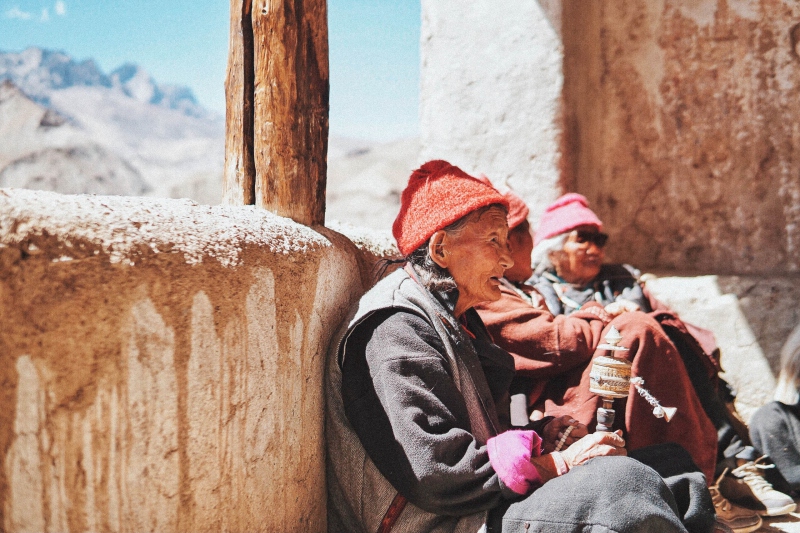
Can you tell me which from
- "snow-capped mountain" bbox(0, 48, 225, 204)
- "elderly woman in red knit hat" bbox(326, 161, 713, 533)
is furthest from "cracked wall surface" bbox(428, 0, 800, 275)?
"snow-capped mountain" bbox(0, 48, 225, 204)

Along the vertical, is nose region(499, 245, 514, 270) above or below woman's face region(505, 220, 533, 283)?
above

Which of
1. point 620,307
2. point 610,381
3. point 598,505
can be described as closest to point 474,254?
point 610,381

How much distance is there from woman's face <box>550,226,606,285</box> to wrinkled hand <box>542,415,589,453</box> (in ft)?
4.37

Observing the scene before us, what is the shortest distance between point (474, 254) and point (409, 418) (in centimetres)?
60

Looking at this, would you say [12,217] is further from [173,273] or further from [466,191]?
[466,191]

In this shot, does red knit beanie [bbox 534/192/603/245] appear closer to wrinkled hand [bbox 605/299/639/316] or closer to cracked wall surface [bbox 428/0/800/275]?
cracked wall surface [bbox 428/0/800/275]

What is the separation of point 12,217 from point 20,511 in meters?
0.51

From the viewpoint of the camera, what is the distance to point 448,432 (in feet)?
5.59

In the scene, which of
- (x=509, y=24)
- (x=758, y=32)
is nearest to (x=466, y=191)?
(x=509, y=24)

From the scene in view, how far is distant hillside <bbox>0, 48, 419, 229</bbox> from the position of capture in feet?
65.4

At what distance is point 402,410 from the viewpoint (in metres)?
1.67

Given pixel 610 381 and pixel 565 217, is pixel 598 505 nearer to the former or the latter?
pixel 610 381

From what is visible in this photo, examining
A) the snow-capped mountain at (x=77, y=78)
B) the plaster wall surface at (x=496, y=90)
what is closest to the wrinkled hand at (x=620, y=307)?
the plaster wall surface at (x=496, y=90)

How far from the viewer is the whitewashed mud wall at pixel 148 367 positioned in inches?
45.6
